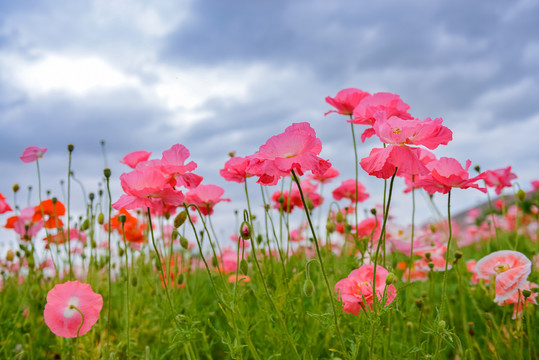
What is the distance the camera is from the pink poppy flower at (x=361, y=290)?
142 centimetres

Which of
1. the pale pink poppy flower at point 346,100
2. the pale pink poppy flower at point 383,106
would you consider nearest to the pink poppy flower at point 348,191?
the pale pink poppy flower at point 346,100

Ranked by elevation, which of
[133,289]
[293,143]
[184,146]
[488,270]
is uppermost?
[184,146]

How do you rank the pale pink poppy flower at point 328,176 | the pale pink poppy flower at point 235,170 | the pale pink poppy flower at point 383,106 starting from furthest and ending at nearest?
the pale pink poppy flower at point 328,176
the pale pink poppy flower at point 235,170
the pale pink poppy flower at point 383,106

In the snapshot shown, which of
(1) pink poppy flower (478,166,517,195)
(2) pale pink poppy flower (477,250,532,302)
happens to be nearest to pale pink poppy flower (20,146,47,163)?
(2) pale pink poppy flower (477,250,532,302)

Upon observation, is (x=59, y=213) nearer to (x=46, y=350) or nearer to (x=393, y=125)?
(x=46, y=350)

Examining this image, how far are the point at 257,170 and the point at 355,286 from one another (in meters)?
0.49

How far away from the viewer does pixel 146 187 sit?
55.5 inches

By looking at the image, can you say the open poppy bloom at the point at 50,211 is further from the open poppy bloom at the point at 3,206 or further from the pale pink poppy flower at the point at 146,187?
the pale pink poppy flower at the point at 146,187

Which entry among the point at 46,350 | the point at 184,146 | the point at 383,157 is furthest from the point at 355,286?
the point at 46,350

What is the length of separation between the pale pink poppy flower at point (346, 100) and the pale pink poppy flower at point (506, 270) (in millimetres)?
885

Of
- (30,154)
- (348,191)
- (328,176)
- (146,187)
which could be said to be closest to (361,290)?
(146,187)

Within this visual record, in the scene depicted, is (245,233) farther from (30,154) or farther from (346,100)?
(30,154)

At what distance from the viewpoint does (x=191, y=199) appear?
192 cm

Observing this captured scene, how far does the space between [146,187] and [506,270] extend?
1513 millimetres
